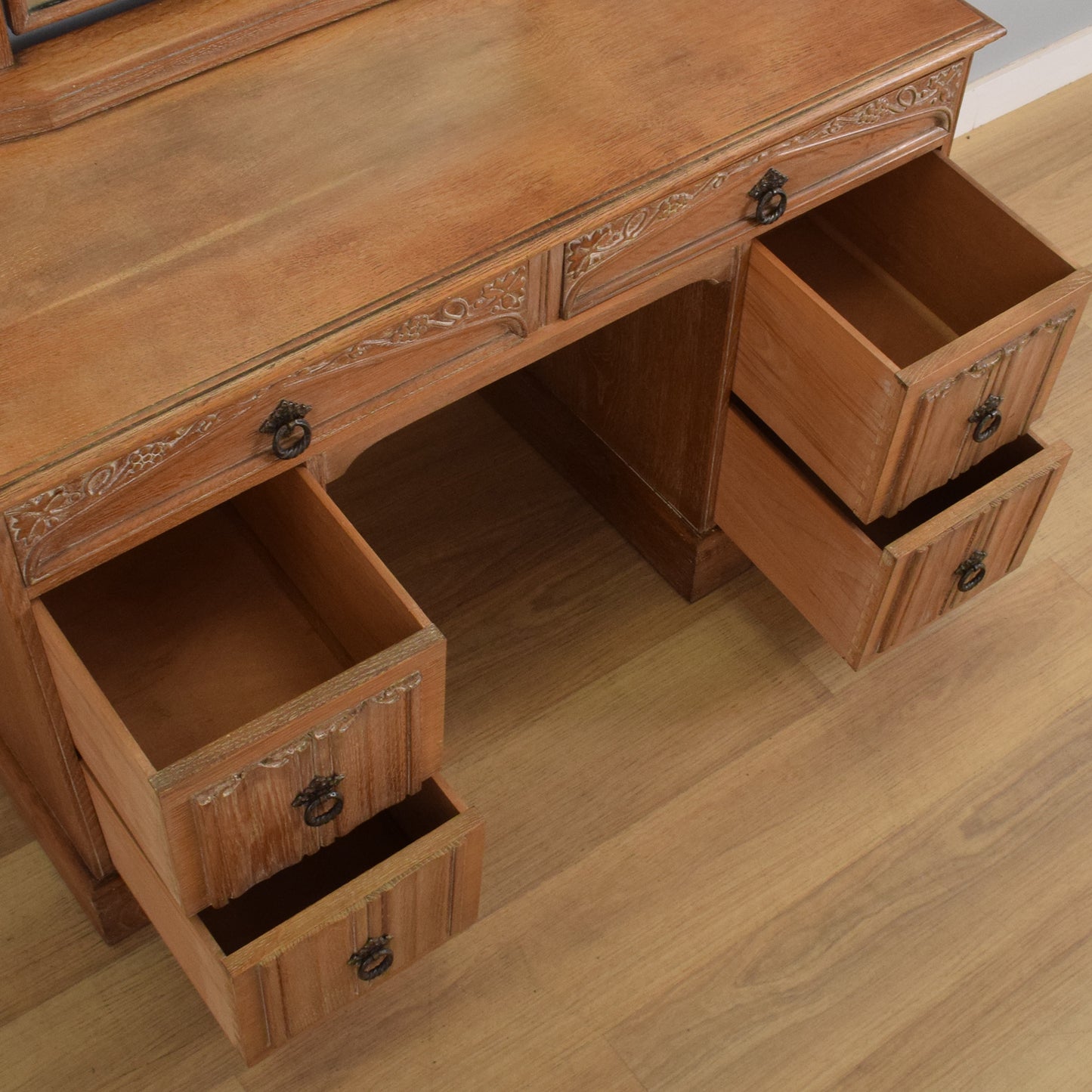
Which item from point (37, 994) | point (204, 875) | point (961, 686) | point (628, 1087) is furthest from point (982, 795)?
point (37, 994)

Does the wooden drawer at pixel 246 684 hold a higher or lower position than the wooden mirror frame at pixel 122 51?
lower

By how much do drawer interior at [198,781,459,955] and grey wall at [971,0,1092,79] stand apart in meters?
1.63

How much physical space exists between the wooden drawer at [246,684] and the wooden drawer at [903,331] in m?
0.54

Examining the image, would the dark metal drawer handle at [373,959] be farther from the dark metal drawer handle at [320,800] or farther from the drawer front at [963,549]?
the drawer front at [963,549]

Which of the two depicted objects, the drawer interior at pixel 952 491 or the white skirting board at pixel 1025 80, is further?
the white skirting board at pixel 1025 80

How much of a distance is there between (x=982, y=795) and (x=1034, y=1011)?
26 centimetres

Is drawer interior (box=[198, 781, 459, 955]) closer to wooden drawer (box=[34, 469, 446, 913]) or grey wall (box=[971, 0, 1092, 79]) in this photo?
wooden drawer (box=[34, 469, 446, 913])

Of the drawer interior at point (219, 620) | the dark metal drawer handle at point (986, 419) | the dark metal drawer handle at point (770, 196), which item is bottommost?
the drawer interior at point (219, 620)

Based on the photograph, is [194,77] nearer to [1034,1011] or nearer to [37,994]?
[37,994]

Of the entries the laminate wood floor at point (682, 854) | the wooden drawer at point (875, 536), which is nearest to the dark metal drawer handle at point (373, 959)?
the laminate wood floor at point (682, 854)

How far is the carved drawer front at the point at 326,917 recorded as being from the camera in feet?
4.48

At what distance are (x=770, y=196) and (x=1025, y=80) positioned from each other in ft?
4.13

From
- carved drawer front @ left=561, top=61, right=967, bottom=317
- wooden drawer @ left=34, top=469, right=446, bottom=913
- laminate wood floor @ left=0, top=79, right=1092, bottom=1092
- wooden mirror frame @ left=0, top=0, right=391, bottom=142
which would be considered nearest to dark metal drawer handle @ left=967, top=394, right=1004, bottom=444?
carved drawer front @ left=561, top=61, right=967, bottom=317

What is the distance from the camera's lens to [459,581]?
2025 millimetres
